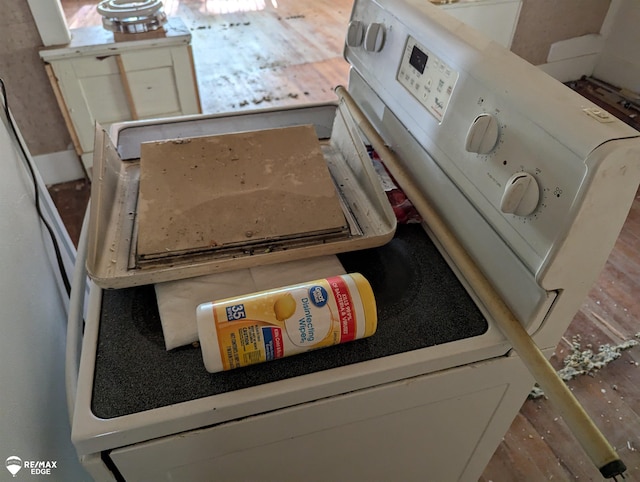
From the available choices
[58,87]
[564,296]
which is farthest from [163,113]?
[564,296]

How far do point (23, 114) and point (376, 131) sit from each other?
1949 millimetres

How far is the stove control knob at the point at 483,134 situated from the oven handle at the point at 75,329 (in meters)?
0.58

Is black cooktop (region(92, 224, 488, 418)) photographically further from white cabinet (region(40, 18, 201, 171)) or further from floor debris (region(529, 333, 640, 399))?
white cabinet (region(40, 18, 201, 171))

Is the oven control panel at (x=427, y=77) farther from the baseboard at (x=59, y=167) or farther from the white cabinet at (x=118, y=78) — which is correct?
the baseboard at (x=59, y=167)

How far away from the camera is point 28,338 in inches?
32.1

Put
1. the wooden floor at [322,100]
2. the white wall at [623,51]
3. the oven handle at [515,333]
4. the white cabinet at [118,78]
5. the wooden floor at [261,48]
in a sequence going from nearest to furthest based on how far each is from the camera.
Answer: the oven handle at [515,333], the wooden floor at [322,100], the white cabinet at [118,78], the white wall at [623,51], the wooden floor at [261,48]

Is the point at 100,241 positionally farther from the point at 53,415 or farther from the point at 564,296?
the point at 564,296

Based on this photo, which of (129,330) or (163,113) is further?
(163,113)

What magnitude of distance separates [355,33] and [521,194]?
2.01ft

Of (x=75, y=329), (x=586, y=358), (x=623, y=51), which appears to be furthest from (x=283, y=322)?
(x=623, y=51)

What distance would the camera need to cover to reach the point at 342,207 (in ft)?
2.64

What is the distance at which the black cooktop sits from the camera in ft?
1.91

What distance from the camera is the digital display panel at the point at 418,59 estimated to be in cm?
78

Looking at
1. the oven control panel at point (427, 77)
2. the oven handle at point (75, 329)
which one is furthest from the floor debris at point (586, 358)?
the oven handle at point (75, 329)
